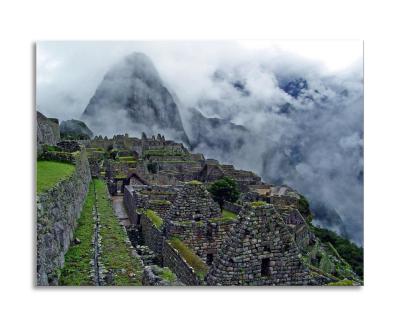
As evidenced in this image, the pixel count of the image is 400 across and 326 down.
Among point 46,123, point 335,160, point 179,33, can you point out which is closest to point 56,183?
point 46,123

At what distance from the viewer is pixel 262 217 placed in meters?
6.14

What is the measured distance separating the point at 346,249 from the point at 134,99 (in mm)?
4574

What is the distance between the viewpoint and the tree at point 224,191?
464 inches

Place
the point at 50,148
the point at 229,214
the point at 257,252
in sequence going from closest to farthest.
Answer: the point at 257,252 → the point at 229,214 → the point at 50,148

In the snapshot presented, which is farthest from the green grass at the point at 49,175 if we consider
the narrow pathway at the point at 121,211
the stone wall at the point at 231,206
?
the stone wall at the point at 231,206

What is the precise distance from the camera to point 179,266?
7.39 m

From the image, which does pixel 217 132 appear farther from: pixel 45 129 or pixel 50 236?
pixel 45 129

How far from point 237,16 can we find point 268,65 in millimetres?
979

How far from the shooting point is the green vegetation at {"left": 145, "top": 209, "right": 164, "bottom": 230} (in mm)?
9344

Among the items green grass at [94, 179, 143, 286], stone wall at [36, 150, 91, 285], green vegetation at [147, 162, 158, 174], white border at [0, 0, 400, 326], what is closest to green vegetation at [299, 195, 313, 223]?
white border at [0, 0, 400, 326]

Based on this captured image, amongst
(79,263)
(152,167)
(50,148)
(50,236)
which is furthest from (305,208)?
(152,167)

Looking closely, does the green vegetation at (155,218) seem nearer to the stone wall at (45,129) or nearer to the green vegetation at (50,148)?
the stone wall at (45,129)

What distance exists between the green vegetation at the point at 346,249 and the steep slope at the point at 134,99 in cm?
322
